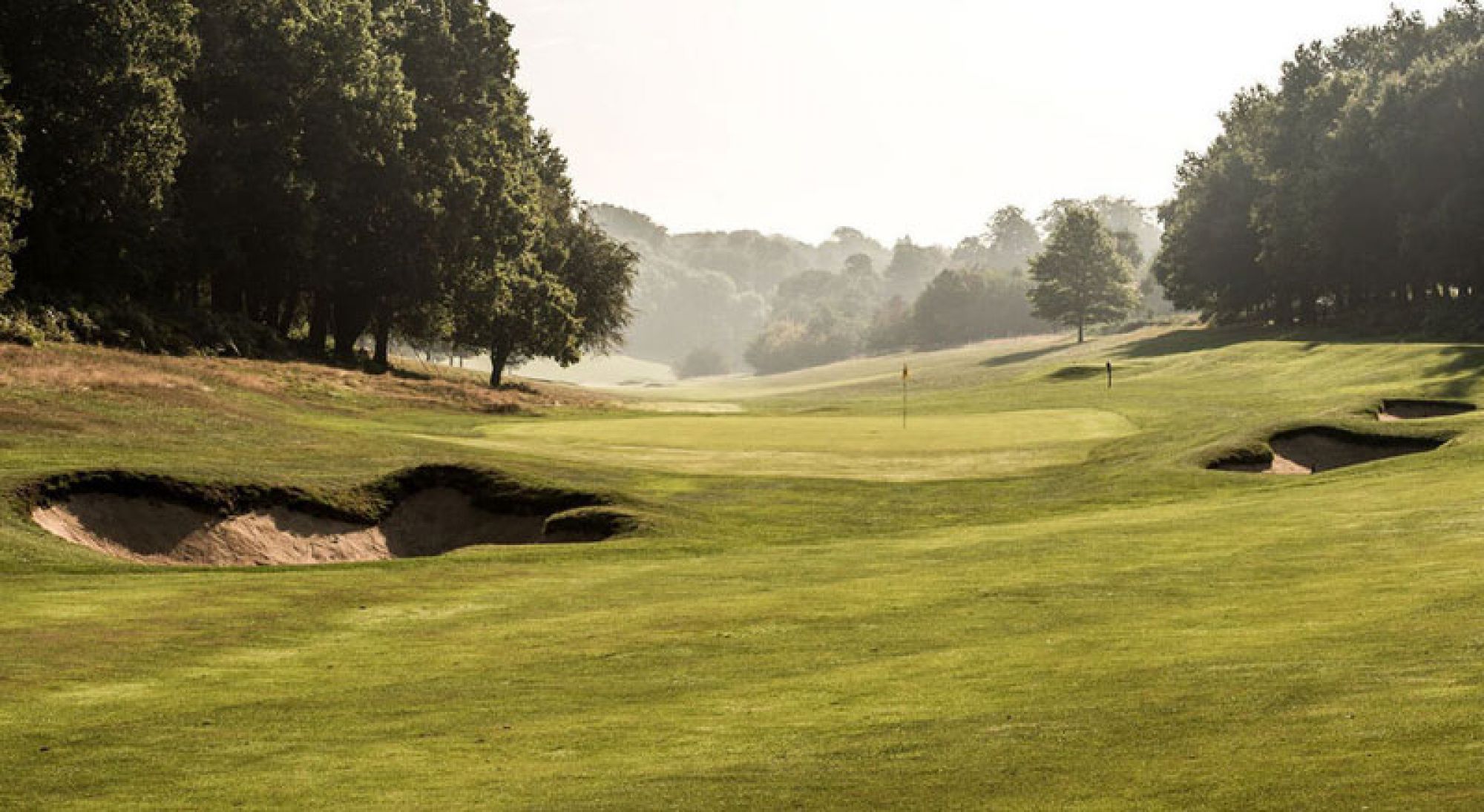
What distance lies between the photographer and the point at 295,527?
2967 cm

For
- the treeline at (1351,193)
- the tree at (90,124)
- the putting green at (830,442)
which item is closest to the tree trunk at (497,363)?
the tree at (90,124)

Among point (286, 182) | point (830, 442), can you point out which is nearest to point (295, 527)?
point (830, 442)

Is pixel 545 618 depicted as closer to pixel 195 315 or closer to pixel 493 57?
pixel 195 315

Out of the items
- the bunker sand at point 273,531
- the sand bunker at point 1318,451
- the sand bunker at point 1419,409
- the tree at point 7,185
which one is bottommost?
the bunker sand at point 273,531

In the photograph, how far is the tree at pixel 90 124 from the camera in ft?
191

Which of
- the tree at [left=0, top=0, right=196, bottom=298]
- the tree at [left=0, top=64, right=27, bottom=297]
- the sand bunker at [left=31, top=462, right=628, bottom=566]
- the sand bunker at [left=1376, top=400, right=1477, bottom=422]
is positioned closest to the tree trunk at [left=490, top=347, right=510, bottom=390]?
the tree at [left=0, top=0, right=196, bottom=298]

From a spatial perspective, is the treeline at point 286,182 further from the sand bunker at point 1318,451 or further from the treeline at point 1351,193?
the treeline at point 1351,193

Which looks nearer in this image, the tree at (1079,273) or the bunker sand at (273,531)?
the bunker sand at (273,531)

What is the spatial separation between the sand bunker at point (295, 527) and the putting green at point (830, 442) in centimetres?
934

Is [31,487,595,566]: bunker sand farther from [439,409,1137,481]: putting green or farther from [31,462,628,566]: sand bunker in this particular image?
[439,409,1137,481]: putting green

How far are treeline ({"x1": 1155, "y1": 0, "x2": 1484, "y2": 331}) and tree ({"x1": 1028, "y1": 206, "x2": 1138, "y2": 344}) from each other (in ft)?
35.8

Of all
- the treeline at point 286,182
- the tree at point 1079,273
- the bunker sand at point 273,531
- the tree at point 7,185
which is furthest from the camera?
the tree at point 1079,273

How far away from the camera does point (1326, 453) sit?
40188 millimetres

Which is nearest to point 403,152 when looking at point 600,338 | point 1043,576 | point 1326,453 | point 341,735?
point 600,338
